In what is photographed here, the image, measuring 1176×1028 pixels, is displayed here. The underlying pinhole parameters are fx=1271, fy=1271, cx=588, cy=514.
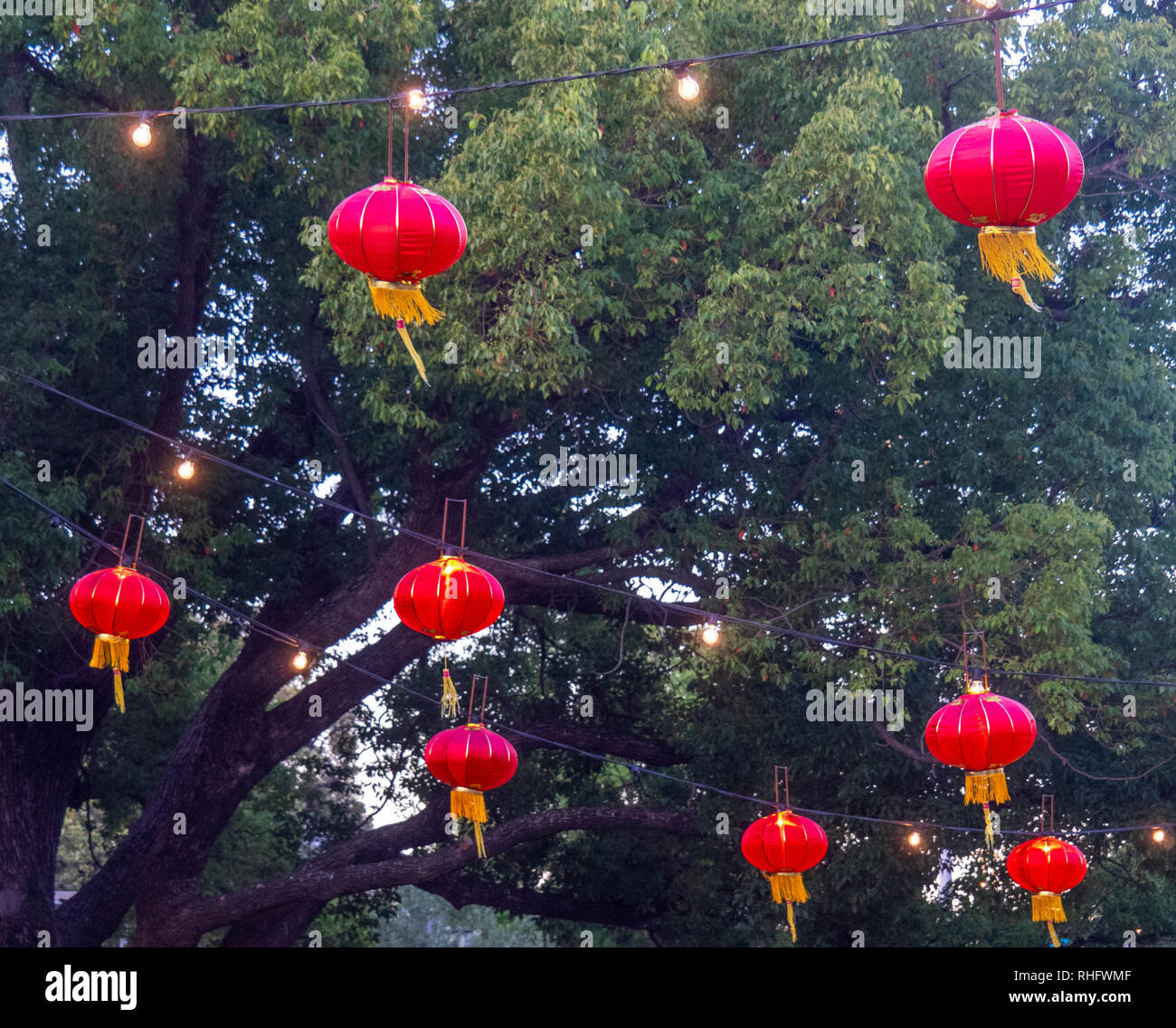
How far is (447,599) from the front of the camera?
6754 millimetres

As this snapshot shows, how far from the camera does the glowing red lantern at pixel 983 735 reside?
7.18 m

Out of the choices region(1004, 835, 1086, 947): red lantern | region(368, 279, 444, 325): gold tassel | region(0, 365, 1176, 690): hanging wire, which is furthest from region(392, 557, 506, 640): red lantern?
region(1004, 835, 1086, 947): red lantern

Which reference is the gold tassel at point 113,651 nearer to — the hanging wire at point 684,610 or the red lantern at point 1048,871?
the hanging wire at point 684,610

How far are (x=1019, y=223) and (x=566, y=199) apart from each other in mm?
3898

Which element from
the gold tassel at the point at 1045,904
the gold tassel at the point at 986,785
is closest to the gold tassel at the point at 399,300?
the gold tassel at the point at 986,785

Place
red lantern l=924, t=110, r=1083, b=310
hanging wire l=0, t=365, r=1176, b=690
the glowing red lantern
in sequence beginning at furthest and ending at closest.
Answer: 1. hanging wire l=0, t=365, r=1176, b=690
2. the glowing red lantern
3. red lantern l=924, t=110, r=1083, b=310

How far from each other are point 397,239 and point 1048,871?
6.32 m

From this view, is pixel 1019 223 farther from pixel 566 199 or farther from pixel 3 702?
pixel 3 702

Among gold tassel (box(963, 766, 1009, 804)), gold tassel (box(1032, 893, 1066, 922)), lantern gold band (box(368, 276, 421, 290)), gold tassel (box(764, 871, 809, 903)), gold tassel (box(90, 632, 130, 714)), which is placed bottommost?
gold tassel (box(1032, 893, 1066, 922))

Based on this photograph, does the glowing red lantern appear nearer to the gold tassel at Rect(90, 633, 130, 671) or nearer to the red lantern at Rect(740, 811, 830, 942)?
the red lantern at Rect(740, 811, 830, 942)

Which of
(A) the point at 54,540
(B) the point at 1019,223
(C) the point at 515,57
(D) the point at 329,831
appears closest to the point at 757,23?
(C) the point at 515,57

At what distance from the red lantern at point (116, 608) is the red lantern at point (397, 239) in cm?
310

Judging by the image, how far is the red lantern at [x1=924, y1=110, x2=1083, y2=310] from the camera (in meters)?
4.66

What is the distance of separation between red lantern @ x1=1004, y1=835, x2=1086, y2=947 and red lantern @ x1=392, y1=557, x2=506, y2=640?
4.41 metres
